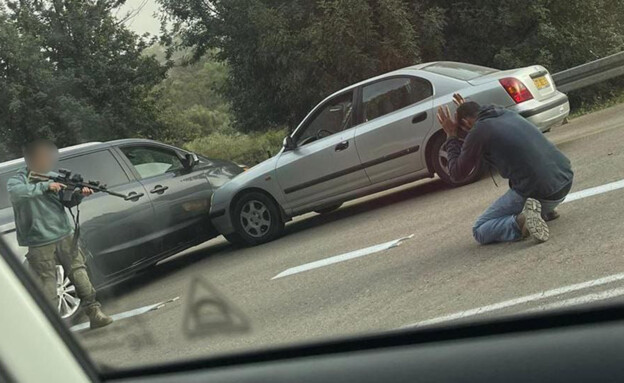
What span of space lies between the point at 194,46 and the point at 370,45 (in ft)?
1.50

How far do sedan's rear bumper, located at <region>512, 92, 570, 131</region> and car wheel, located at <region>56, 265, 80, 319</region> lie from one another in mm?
1149

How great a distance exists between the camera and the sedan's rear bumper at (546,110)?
141 cm

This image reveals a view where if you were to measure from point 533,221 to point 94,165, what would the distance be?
1059 millimetres

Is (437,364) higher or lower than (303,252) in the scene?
lower

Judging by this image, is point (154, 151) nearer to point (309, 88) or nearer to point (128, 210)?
point (128, 210)

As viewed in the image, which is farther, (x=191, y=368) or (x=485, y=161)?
(x=191, y=368)

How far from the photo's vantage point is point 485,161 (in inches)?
55.4

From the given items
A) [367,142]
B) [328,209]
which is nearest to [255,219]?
[328,209]

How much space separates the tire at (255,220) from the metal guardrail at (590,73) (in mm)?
815

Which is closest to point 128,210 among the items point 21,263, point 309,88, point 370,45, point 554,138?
point 21,263

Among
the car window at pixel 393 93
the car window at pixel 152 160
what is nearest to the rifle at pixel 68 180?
the car window at pixel 152 160

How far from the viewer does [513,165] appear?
1.41 metres

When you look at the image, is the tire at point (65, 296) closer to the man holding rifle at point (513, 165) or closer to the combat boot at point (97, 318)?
the combat boot at point (97, 318)

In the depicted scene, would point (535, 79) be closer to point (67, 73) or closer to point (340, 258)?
point (340, 258)
